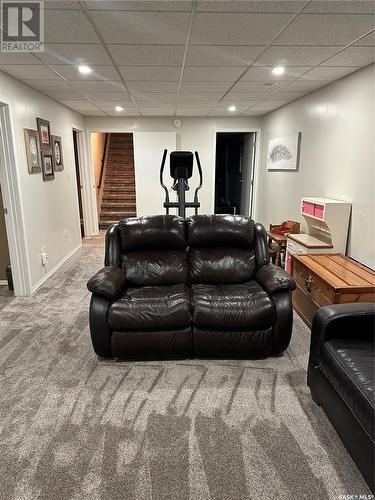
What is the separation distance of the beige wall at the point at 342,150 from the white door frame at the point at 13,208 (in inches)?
129

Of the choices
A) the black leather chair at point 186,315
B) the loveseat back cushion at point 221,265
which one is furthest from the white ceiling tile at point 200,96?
the black leather chair at point 186,315

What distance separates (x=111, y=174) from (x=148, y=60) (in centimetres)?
579

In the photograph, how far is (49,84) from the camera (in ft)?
11.4

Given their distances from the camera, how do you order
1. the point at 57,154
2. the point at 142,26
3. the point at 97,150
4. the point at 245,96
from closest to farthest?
the point at 142,26, the point at 245,96, the point at 57,154, the point at 97,150

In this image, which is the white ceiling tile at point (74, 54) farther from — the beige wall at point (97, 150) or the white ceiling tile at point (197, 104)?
the beige wall at point (97, 150)

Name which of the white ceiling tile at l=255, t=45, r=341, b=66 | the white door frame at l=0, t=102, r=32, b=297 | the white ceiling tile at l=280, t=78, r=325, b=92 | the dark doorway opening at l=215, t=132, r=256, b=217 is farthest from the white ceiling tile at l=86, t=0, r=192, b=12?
the dark doorway opening at l=215, t=132, r=256, b=217

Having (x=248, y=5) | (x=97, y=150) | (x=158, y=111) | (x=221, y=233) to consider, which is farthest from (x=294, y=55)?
(x=97, y=150)

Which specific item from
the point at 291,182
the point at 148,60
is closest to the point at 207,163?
the point at 291,182

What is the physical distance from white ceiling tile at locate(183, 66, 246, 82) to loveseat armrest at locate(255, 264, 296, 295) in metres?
1.86

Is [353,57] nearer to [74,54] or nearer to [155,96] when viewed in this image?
[74,54]

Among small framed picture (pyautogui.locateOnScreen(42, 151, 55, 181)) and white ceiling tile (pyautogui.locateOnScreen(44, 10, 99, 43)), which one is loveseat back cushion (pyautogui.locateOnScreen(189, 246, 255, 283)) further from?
small framed picture (pyautogui.locateOnScreen(42, 151, 55, 181))

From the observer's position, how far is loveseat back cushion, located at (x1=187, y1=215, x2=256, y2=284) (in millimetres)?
2777

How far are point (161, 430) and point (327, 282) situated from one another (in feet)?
5.27

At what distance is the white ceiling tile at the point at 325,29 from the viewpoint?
1.93 m
